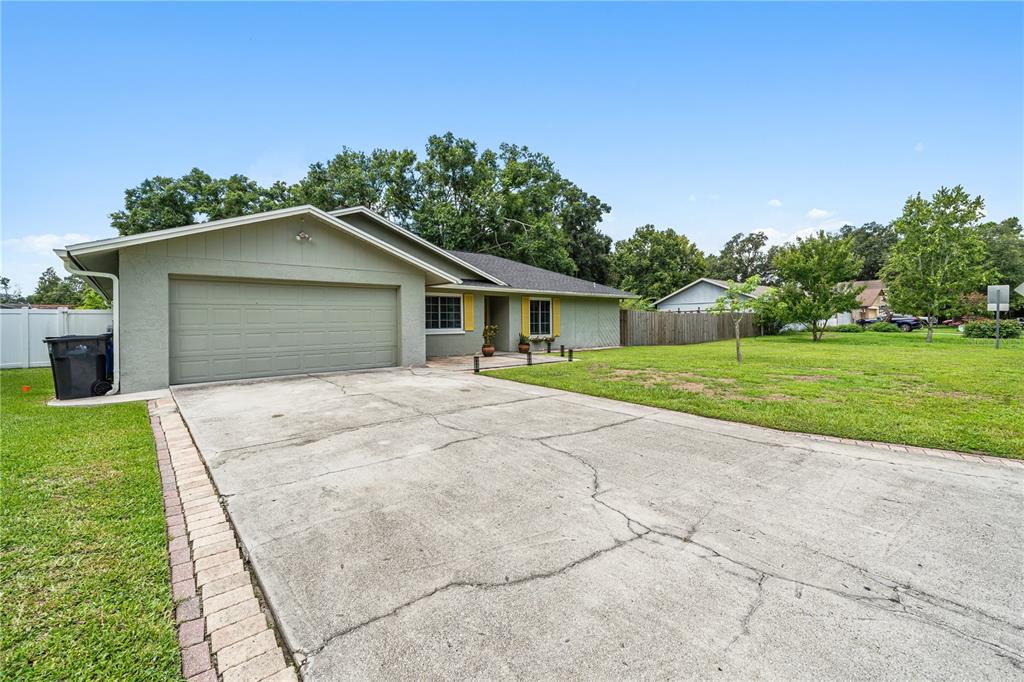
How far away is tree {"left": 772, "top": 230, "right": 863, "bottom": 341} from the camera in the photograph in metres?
21.0

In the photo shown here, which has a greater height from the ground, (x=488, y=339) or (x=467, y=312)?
(x=467, y=312)

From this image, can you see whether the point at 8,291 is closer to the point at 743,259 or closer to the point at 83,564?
the point at 83,564

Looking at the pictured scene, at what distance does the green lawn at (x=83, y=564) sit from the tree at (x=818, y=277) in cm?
2529

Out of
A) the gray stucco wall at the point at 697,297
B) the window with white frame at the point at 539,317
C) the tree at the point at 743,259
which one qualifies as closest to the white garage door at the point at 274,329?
the window with white frame at the point at 539,317

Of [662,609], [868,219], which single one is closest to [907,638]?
[662,609]

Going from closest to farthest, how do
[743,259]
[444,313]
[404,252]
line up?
1. [404,252]
2. [444,313]
3. [743,259]

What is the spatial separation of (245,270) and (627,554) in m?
9.44

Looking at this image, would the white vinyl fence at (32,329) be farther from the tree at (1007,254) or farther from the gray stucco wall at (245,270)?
the tree at (1007,254)

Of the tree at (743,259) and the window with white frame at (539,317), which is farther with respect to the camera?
the tree at (743,259)

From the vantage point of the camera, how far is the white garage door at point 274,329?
8.73m

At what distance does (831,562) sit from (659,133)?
17763 millimetres

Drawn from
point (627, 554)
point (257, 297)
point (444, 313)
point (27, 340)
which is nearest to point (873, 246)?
point (444, 313)

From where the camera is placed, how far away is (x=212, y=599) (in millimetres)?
2197

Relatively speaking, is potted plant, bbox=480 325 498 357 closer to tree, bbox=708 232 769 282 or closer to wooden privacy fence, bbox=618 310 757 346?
wooden privacy fence, bbox=618 310 757 346
